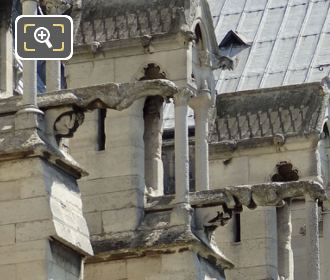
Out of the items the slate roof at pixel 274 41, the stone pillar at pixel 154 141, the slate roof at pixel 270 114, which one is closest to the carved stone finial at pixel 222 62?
the stone pillar at pixel 154 141

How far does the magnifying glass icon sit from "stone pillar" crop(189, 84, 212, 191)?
7748 mm

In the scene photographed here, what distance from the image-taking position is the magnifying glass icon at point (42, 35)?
3703 cm

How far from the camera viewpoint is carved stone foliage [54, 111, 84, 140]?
3844 centimetres

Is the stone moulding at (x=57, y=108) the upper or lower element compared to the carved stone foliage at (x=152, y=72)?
lower

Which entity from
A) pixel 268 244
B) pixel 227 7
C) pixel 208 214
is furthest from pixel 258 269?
pixel 227 7

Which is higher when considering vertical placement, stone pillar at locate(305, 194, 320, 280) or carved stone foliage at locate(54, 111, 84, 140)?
carved stone foliage at locate(54, 111, 84, 140)

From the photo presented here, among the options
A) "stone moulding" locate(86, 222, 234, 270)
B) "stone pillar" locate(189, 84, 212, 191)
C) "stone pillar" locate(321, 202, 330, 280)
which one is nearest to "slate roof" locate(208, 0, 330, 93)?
"stone pillar" locate(321, 202, 330, 280)

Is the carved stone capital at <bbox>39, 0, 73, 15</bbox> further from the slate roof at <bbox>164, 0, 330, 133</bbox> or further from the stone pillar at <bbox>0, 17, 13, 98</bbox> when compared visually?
the slate roof at <bbox>164, 0, 330, 133</bbox>

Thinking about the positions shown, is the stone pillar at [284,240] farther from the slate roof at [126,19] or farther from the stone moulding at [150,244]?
the stone moulding at [150,244]

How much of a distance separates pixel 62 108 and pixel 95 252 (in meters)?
4.51

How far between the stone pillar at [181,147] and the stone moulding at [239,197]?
47 cm

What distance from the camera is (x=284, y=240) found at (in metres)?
48.5

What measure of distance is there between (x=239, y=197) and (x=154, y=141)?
8.73ft

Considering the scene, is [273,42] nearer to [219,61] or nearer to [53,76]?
[219,61]
